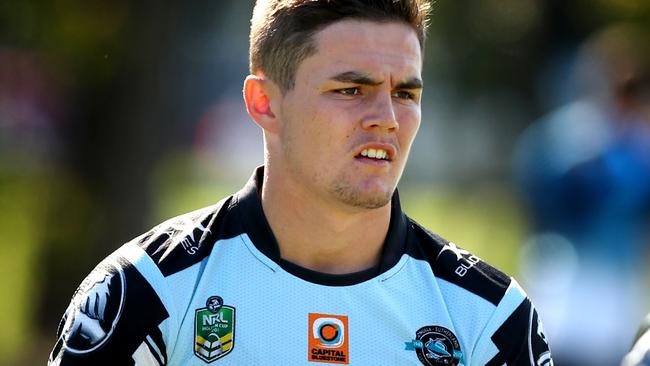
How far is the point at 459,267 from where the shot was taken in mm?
4195

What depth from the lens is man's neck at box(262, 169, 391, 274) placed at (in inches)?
164

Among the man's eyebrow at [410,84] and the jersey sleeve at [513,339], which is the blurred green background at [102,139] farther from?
the jersey sleeve at [513,339]

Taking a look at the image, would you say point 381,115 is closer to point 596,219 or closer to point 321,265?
point 321,265

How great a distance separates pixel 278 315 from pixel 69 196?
309 inches

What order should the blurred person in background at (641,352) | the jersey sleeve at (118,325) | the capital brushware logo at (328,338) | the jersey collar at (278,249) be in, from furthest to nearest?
the jersey collar at (278,249), the capital brushware logo at (328,338), the jersey sleeve at (118,325), the blurred person in background at (641,352)

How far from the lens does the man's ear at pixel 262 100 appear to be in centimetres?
428

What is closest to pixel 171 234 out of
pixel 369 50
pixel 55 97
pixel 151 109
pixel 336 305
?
pixel 336 305

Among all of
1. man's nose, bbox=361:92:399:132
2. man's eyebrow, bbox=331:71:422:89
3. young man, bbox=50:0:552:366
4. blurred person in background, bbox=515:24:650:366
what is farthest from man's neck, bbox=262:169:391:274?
blurred person in background, bbox=515:24:650:366

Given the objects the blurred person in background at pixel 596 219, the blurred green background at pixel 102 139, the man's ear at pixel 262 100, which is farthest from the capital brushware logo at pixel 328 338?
the blurred green background at pixel 102 139

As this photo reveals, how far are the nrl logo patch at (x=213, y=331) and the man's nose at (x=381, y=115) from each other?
72 cm

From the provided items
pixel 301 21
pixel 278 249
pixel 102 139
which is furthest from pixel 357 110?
pixel 102 139

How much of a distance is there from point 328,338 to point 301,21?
3.31ft

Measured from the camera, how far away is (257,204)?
425 centimetres

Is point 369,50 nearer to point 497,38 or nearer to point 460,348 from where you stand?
point 460,348
